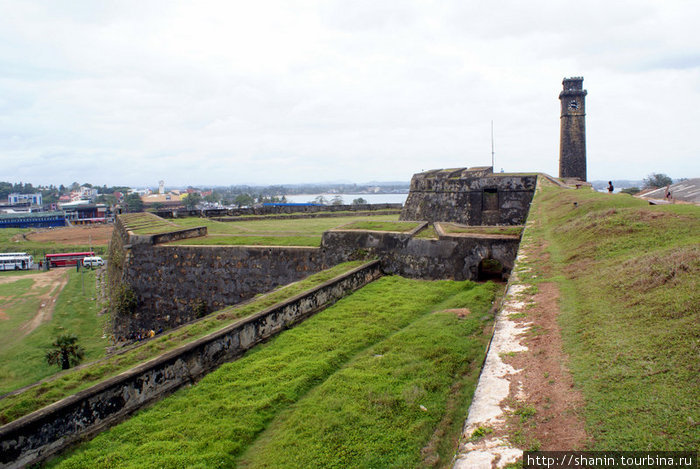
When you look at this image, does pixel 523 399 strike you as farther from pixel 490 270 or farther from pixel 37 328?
pixel 37 328

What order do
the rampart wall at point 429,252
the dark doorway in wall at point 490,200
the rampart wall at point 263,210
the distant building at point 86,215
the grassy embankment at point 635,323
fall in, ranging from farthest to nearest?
the distant building at point 86,215, the rampart wall at point 263,210, the dark doorway in wall at point 490,200, the rampart wall at point 429,252, the grassy embankment at point 635,323

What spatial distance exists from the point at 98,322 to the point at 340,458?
60.1 ft

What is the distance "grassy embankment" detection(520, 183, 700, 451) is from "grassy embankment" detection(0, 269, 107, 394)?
12.8 m

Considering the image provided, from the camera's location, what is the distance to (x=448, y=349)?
5.77m

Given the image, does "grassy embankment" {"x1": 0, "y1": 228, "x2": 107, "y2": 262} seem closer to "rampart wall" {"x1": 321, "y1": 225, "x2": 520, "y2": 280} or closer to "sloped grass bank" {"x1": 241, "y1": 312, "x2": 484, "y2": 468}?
"rampart wall" {"x1": 321, "y1": 225, "x2": 520, "y2": 280}

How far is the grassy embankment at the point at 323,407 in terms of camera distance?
3.93m

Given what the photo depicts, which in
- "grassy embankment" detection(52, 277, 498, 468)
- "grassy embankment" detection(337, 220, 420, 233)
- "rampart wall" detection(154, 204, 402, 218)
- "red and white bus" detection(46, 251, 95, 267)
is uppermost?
"rampart wall" detection(154, 204, 402, 218)

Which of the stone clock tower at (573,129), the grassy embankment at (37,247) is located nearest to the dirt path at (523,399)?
the stone clock tower at (573,129)

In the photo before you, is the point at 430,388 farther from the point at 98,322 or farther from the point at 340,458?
the point at 98,322

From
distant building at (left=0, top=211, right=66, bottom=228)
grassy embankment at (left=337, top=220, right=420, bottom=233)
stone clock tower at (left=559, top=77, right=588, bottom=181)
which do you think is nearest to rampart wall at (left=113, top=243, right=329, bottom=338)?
grassy embankment at (left=337, top=220, right=420, bottom=233)

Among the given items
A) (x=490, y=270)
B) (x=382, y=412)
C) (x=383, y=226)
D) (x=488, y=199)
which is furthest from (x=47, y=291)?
(x=382, y=412)

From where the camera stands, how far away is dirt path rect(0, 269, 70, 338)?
762 inches

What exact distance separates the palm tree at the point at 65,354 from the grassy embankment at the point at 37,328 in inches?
19.0

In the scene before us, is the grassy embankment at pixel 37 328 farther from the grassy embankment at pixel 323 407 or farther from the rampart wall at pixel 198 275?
the grassy embankment at pixel 323 407
